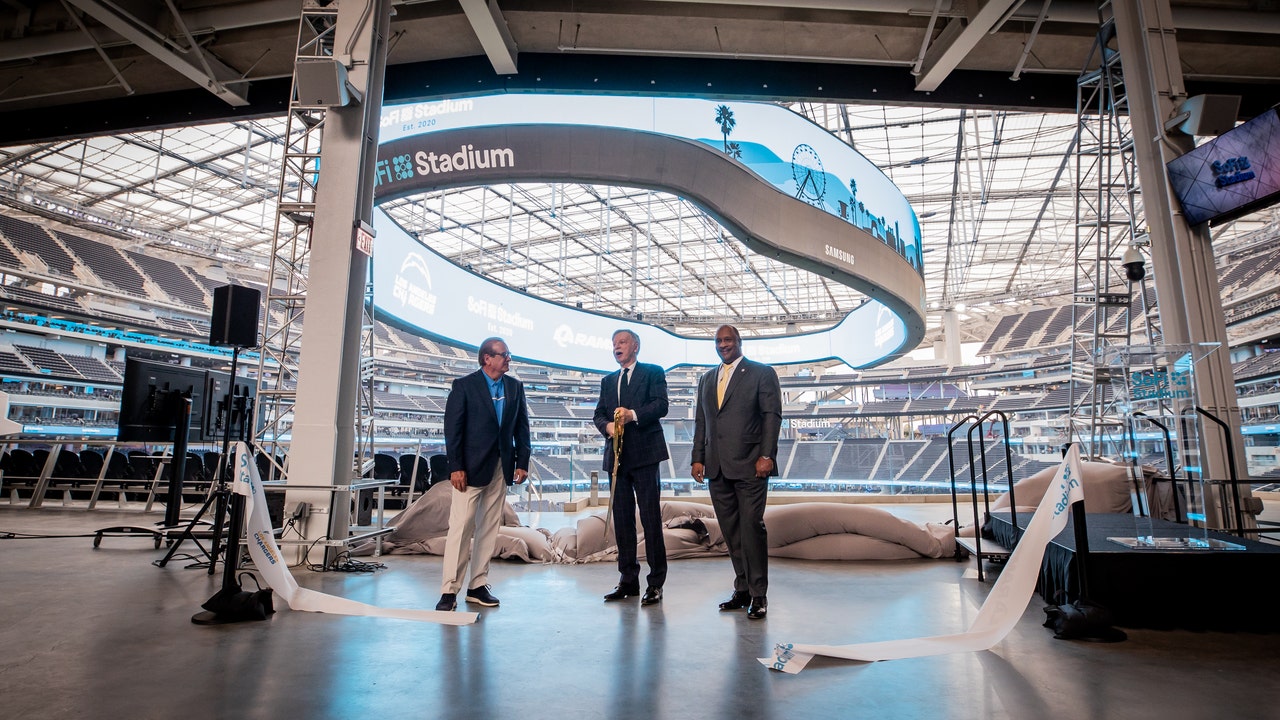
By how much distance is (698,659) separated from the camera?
2.38 m

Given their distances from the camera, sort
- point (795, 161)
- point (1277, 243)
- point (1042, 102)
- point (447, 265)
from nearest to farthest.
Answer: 1. point (795, 161)
2. point (1042, 102)
3. point (447, 265)
4. point (1277, 243)

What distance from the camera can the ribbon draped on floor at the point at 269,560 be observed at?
315 centimetres

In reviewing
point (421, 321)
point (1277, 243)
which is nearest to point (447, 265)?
point (421, 321)

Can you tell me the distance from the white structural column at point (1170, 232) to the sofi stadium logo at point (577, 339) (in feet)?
24.4

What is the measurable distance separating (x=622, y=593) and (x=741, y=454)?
41.2 inches

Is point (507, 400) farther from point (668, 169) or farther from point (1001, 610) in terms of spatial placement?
point (668, 169)

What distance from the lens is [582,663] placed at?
2.33 m

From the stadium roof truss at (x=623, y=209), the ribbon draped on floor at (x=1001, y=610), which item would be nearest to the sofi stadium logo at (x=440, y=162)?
the ribbon draped on floor at (x=1001, y=610)

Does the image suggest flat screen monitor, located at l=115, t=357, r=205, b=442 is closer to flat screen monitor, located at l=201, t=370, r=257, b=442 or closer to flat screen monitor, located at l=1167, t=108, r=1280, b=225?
flat screen monitor, located at l=201, t=370, r=257, b=442

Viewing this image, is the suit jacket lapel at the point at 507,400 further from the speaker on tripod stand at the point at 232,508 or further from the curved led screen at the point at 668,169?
the curved led screen at the point at 668,169

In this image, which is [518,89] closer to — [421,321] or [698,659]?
[421,321]

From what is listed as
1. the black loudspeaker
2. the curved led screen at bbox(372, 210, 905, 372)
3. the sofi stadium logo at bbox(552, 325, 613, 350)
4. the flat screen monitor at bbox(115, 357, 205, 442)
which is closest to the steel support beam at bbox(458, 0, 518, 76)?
the curved led screen at bbox(372, 210, 905, 372)

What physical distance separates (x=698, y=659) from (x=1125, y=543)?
2.39 meters

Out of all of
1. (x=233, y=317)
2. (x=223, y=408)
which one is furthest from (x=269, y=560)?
(x=223, y=408)
